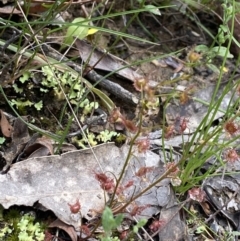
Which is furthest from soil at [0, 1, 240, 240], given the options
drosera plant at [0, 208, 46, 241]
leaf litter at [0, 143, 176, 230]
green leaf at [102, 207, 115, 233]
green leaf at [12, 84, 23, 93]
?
green leaf at [102, 207, 115, 233]

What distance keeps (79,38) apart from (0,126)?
526 millimetres

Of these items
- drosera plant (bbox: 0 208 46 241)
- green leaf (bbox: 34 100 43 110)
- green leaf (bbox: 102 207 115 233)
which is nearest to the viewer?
green leaf (bbox: 102 207 115 233)

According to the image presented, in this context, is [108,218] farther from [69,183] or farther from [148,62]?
[148,62]

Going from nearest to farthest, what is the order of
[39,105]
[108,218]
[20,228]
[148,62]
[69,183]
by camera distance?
[108,218], [20,228], [69,183], [39,105], [148,62]

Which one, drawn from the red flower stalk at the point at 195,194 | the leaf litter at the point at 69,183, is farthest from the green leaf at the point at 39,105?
the red flower stalk at the point at 195,194

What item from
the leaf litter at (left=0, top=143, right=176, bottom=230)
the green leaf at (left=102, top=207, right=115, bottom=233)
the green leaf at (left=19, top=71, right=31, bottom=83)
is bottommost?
the leaf litter at (left=0, top=143, right=176, bottom=230)

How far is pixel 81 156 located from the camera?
1848 mm

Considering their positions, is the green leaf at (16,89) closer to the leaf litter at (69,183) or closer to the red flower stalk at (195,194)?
the leaf litter at (69,183)

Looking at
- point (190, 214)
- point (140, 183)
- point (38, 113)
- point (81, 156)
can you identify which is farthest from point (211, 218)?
point (38, 113)

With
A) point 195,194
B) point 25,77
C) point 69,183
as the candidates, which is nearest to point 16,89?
point 25,77

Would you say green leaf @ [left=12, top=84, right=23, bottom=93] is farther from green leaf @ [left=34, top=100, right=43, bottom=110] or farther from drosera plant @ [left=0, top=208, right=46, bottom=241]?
drosera plant @ [left=0, top=208, right=46, bottom=241]

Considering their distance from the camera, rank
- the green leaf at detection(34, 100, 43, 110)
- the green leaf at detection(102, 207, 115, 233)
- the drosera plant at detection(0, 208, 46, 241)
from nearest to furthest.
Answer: the green leaf at detection(102, 207, 115, 233) < the drosera plant at detection(0, 208, 46, 241) < the green leaf at detection(34, 100, 43, 110)

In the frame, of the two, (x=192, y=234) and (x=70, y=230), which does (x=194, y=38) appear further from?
(x=70, y=230)

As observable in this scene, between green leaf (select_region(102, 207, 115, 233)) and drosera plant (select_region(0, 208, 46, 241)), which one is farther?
drosera plant (select_region(0, 208, 46, 241))
